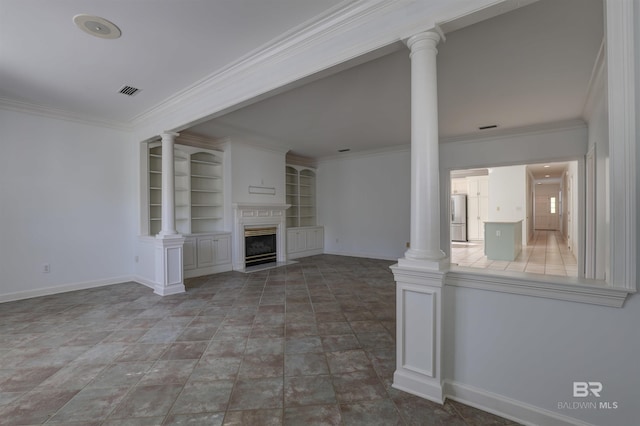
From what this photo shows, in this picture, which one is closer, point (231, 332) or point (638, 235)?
point (638, 235)

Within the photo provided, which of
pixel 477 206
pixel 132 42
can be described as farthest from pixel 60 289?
pixel 477 206

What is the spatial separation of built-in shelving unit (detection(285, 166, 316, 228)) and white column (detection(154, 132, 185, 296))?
11.9ft

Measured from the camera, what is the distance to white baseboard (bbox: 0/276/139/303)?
3983 mm

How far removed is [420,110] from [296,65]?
128 cm

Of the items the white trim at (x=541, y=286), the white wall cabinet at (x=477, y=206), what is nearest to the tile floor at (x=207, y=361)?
the white trim at (x=541, y=286)

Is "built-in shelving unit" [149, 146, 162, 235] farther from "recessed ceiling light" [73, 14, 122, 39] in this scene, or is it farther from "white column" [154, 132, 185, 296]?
"recessed ceiling light" [73, 14, 122, 39]

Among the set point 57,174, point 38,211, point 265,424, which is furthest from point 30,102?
point 265,424

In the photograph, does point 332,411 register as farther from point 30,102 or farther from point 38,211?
point 30,102

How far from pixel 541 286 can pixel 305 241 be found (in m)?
6.27

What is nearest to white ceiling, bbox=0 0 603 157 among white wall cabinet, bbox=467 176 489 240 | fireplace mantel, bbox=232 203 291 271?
fireplace mantel, bbox=232 203 291 271

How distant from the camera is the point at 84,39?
2543 mm

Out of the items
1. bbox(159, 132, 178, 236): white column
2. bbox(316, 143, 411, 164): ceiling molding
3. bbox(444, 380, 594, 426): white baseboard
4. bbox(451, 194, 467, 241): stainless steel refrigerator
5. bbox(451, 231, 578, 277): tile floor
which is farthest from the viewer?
bbox(451, 194, 467, 241): stainless steel refrigerator

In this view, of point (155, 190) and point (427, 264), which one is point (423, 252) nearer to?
point (427, 264)

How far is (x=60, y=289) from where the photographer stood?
4.35 metres
